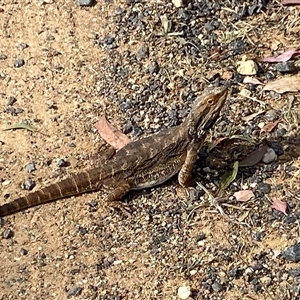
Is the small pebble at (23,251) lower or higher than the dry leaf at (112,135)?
lower

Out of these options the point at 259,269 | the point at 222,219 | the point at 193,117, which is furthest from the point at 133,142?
the point at 259,269

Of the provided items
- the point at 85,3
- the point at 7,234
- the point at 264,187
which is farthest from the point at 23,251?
the point at 85,3

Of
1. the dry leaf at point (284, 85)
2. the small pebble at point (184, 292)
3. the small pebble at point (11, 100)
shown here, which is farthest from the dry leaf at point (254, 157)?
the small pebble at point (11, 100)

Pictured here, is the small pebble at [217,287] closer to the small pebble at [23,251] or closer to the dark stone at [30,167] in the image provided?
the small pebble at [23,251]

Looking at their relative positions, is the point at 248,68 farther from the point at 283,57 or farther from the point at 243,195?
the point at 243,195

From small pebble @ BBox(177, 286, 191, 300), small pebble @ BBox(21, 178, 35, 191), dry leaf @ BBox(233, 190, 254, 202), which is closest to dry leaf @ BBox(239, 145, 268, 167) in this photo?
dry leaf @ BBox(233, 190, 254, 202)

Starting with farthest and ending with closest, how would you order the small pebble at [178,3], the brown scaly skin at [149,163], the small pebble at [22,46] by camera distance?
1. the small pebble at [178,3]
2. the small pebble at [22,46]
3. the brown scaly skin at [149,163]
